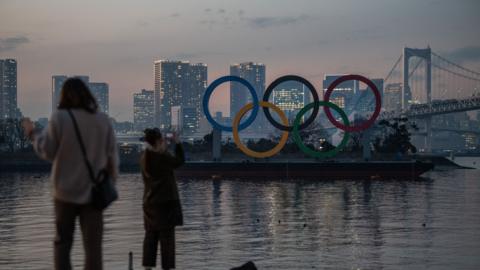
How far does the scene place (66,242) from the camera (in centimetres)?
538

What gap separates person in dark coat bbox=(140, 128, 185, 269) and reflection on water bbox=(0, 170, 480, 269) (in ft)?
6.69

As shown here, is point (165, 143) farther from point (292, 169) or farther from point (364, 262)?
point (292, 169)

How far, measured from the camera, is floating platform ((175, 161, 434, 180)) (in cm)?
5656

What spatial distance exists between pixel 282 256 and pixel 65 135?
22.0ft

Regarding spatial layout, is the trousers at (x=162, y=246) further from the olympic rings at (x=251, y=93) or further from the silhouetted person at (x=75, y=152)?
the olympic rings at (x=251, y=93)

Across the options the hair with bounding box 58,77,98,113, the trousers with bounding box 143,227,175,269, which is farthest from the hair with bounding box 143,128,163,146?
the hair with bounding box 58,77,98,113

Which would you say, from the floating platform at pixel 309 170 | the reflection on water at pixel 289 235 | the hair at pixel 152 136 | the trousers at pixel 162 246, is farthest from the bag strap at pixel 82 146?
the floating platform at pixel 309 170

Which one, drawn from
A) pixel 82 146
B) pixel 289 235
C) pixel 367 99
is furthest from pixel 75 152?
pixel 367 99

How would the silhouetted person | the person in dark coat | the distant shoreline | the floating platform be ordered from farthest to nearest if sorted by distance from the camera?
1. the distant shoreline
2. the floating platform
3. the person in dark coat
4. the silhouetted person

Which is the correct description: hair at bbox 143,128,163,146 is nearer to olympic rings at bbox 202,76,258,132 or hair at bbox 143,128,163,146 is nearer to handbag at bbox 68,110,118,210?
handbag at bbox 68,110,118,210

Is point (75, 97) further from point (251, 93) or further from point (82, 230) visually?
point (251, 93)

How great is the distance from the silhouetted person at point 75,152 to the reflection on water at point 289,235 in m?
4.85

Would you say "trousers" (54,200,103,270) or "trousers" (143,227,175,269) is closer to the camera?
"trousers" (54,200,103,270)

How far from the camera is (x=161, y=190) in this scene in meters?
8.01
